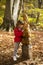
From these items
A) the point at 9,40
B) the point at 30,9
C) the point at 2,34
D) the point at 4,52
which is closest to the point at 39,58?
the point at 4,52

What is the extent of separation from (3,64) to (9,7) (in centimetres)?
960

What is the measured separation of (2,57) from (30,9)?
→ 25472mm

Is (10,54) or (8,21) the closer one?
(10,54)

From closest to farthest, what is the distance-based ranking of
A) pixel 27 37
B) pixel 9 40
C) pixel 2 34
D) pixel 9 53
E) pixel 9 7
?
pixel 27 37
pixel 9 53
pixel 9 40
pixel 2 34
pixel 9 7

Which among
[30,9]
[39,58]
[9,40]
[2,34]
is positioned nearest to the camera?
[39,58]

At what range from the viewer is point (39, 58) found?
377 inches

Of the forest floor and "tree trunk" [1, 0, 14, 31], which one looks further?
"tree trunk" [1, 0, 14, 31]

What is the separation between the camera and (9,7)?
715 inches

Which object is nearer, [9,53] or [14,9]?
[9,53]

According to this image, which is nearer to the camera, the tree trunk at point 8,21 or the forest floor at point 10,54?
the forest floor at point 10,54

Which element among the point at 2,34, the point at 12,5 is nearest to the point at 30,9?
the point at 12,5

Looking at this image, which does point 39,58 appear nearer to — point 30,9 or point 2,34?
point 2,34

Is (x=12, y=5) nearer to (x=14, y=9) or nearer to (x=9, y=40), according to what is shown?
(x=14, y=9)

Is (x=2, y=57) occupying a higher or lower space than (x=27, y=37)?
lower
